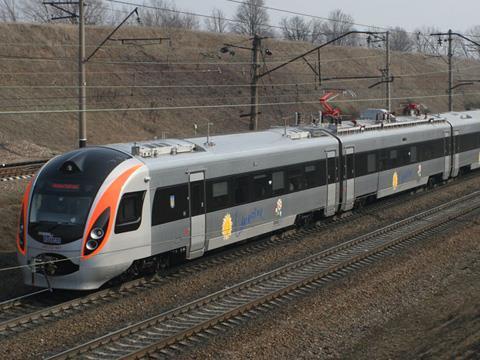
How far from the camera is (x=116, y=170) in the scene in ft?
44.5

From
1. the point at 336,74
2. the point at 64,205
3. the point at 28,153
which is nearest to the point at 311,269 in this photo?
the point at 64,205

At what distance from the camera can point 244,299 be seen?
13.6 m

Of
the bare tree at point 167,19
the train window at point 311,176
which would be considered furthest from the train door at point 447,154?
the bare tree at point 167,19

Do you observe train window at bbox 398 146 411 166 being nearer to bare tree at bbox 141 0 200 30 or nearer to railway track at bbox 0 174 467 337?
railway track at bbox 0 174 467 337

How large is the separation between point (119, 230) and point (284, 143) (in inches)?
276

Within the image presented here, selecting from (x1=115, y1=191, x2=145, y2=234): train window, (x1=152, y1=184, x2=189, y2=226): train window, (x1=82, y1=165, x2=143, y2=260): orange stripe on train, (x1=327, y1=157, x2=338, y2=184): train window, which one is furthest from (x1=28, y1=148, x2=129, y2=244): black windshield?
(x1=327, y1=157, x2=338, y2=184): train window

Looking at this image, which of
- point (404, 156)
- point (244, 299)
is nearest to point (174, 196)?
point (244, 299)

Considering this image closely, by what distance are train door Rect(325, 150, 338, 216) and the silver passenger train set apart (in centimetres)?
3

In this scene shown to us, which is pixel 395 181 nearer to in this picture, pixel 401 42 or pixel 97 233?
pixel 97 233

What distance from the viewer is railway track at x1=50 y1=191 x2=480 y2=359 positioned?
1091 centimetres

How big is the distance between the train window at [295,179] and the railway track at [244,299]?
218cm

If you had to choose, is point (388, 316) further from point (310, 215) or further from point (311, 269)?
point (310, 215)

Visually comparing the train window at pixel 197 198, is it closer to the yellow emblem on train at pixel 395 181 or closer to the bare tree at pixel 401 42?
the yellow emblem on train at pixel 395 181

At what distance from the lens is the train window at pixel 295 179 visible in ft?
62.0
